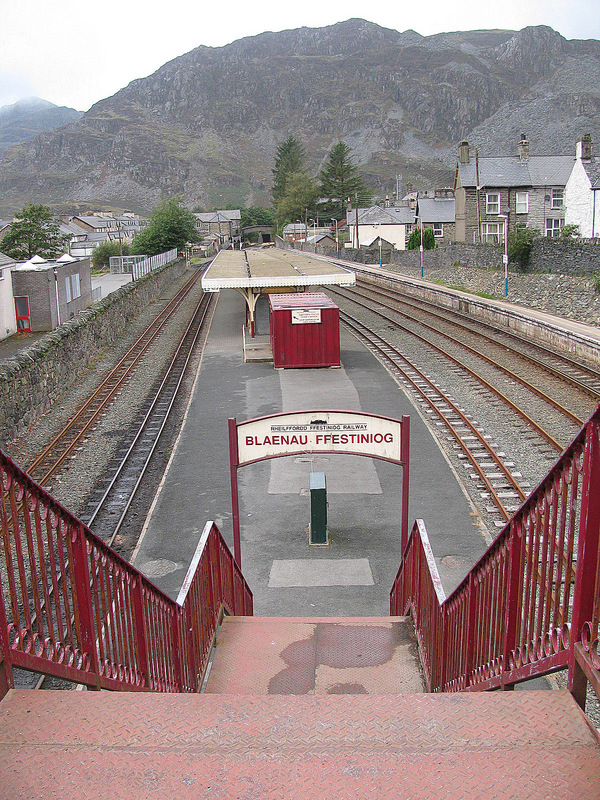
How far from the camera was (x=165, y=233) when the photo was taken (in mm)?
77625

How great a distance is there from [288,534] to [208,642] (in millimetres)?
5286

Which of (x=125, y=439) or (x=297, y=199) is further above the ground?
(x=297, y=199)

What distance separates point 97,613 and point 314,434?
5.37 m

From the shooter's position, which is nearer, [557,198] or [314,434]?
[314,434]

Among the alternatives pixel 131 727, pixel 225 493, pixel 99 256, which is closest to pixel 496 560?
pixel 131 727

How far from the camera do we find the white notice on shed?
2364cm

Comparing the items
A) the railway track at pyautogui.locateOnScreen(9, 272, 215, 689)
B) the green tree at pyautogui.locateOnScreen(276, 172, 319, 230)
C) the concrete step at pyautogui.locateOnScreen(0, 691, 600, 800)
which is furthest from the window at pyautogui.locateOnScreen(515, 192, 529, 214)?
the green tree at pyautogui.locateOnScreen(276, 172, 319, 230)

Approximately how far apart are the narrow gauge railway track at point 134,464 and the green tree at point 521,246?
19495 mm

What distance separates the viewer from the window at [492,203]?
5850 cm

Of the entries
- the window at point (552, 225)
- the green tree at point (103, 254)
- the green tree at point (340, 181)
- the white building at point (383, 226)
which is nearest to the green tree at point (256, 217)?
the green tree at point (340, 181)

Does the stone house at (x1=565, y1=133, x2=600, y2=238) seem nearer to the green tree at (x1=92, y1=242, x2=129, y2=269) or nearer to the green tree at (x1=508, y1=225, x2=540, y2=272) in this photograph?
the green tree at (x1=508, y1=225, x2=540, y2=272)

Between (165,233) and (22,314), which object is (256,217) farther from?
(22,314)

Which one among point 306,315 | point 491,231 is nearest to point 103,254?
point 491,231

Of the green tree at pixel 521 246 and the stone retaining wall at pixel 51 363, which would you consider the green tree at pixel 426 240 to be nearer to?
the green tree at pixel 521 246
